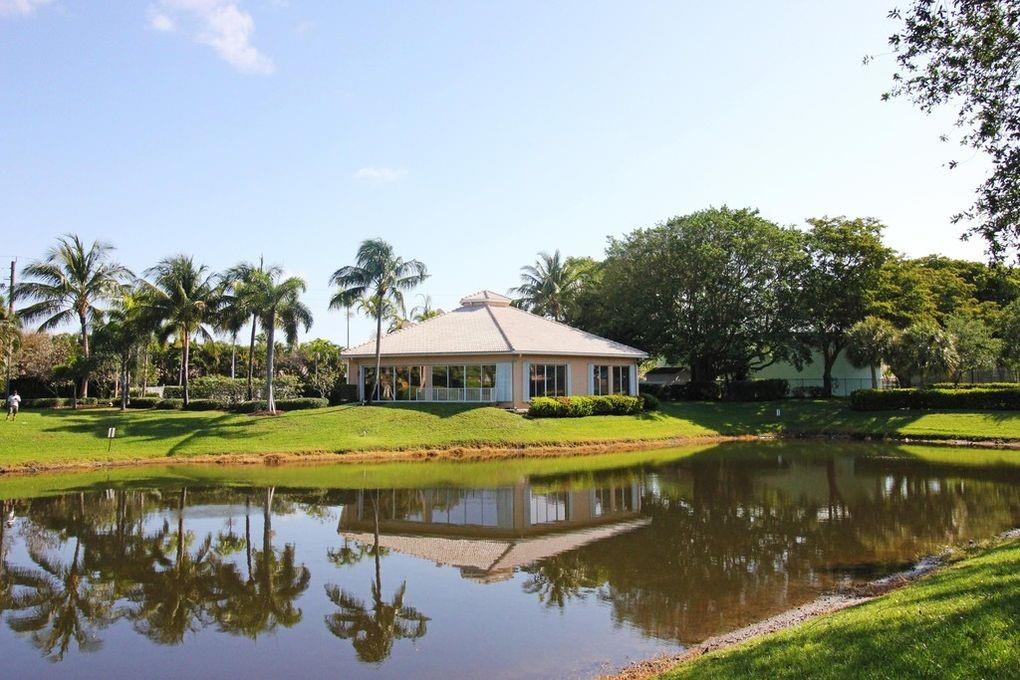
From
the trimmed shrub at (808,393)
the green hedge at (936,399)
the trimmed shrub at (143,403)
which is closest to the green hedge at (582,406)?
the green hedge at (936,399)

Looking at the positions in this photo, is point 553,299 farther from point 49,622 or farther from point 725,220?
point 49,622

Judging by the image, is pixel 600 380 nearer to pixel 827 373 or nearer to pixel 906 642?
pixel 827 373

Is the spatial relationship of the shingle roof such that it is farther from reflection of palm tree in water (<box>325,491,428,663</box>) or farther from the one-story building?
reflection of palm tree in water (<box>325,491,428,663</box>)

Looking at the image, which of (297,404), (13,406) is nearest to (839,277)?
(297,404)

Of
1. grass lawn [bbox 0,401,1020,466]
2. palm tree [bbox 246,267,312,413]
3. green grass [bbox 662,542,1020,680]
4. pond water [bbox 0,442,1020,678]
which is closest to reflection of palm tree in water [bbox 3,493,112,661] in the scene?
pond water [bbox 0,442,1020,678]

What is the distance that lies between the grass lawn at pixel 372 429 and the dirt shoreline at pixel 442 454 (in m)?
0.28

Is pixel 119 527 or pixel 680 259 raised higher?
pixel 680 259

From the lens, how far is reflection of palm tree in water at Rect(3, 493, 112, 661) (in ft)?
30.4

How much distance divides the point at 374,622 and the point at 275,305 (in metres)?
26.7

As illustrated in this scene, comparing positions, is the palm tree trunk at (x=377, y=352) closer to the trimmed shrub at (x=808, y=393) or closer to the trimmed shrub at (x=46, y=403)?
the trimmed shrub at (x=46, y=403)

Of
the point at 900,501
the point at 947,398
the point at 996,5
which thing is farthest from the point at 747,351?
the point at 996,5

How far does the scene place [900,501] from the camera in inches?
706

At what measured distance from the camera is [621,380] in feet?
139

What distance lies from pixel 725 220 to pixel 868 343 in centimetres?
1166
